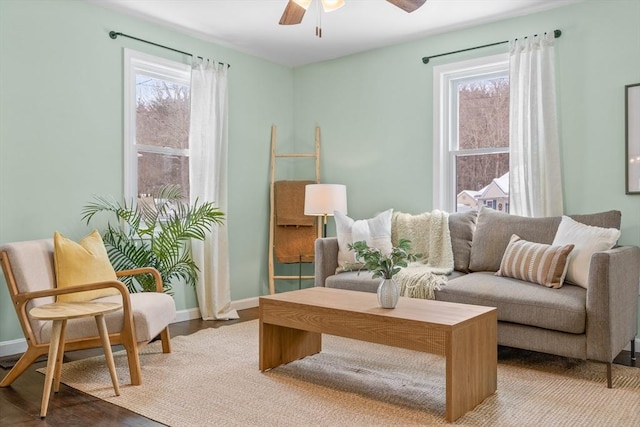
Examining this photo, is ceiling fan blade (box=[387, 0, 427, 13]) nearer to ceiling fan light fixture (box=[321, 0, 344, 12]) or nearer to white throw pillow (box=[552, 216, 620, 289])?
ceiling fan light fixture (box=[321, 0, 344, 12])

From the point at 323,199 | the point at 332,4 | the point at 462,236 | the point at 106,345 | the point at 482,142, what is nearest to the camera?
the point at 106,345

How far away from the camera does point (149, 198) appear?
14.5 ft

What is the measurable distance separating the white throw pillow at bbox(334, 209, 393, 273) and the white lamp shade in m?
0.34

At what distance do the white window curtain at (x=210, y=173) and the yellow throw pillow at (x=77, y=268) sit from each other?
1.37 metres

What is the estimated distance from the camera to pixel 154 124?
4492 mm

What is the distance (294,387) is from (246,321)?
1777mm

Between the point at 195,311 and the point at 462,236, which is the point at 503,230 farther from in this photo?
the point at 195,311

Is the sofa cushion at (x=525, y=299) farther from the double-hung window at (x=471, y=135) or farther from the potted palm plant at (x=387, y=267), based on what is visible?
the double-hung window at (x=471, y=135)

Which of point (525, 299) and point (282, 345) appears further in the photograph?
point (282, 345)

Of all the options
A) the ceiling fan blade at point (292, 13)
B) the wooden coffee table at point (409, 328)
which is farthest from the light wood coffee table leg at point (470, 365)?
the ceiling fan blade at point (292, 13)

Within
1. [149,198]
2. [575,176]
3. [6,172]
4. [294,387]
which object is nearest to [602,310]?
[575,176]

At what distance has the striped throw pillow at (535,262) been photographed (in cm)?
321

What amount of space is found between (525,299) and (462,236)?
107 cm

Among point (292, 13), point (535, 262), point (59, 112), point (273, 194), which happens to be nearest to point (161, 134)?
point (59, 112)
